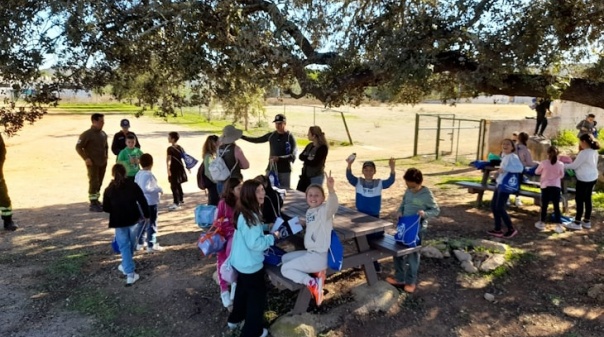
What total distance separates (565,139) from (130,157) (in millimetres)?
16130

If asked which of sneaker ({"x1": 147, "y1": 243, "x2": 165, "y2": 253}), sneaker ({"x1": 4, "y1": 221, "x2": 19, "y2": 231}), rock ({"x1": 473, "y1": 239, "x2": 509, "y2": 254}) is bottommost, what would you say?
sneaker ({"x1": 4, "y1": 221, "x2": 19, "y2": 231})

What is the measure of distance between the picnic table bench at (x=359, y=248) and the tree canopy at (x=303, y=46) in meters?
1.44

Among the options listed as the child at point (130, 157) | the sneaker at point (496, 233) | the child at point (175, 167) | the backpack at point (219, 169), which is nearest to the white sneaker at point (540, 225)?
the sneaker at point (496, 233)

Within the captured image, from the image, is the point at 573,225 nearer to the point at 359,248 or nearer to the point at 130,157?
the point at 359,248

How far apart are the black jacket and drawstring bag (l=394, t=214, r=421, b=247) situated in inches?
114

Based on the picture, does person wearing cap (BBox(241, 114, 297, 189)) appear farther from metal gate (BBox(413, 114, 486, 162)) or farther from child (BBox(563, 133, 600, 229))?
metal gate (BBox(413, 114, 486, 162))

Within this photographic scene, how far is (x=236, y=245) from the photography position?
13.1 feet

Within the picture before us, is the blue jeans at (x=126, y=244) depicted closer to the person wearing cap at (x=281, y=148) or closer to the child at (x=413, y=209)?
the person wearing cap at (x=281, y=148)

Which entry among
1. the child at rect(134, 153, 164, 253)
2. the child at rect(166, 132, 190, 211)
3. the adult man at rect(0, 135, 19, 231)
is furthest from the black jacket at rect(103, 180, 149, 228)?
the adult man at rect(0, 135, 19, 231)

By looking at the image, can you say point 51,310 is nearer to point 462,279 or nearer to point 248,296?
point 248,296

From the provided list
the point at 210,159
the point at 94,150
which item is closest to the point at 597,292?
the point at 210,159

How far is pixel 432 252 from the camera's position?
5766 mm

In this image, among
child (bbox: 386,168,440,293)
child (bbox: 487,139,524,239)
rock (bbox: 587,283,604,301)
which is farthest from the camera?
child (bbox: 487,139,524,239)

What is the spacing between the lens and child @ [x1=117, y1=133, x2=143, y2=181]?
7344 millimetres
